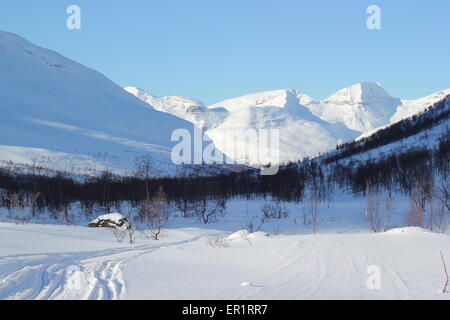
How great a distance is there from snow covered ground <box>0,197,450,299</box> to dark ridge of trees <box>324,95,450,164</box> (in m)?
79.2

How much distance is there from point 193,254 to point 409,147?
73.5 m

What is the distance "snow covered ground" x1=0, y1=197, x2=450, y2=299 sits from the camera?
372 inches

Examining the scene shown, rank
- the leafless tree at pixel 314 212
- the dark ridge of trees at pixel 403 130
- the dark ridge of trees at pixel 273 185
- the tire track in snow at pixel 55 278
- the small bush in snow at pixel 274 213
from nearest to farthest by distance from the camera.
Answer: the tire track in snow at pixel 55 278
the leafless tree at pixel 314 212
the small bush in snow at pixel 274 213
the dark ridge of trees at pixel 273 185
the dark ridge of trees at pixel 403 130

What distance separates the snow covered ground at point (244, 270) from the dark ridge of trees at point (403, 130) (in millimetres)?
79169

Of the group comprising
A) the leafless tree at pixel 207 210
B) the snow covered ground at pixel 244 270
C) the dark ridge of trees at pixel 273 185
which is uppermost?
the dark ridge of trees at pixel 273 185

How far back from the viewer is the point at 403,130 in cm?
10419

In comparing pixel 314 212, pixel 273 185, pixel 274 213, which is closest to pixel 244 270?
pixel 314 212

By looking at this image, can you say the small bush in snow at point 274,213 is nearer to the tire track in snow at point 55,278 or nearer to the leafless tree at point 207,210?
the leafless tree at point 207,210

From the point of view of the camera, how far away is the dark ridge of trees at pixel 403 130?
9475 centimetres

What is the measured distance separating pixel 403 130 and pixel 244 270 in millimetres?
101159

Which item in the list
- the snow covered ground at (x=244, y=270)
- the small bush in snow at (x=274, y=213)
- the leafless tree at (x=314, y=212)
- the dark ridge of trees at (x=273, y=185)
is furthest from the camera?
the dark ridge of trees at (x=273, y=185)

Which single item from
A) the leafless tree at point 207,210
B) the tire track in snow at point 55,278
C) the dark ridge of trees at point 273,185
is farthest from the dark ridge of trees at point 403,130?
the tire track in snow at point 55,278

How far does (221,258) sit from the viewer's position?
14.8 meters

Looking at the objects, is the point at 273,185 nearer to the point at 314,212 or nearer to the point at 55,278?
the point at 314,212
